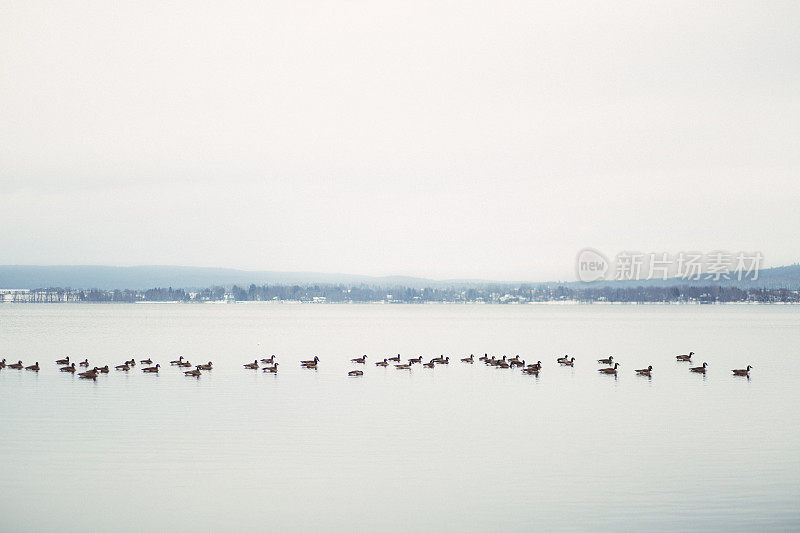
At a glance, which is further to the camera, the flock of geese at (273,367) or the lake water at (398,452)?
the flock of geese at (273,367)

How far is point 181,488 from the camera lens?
52.8 ft

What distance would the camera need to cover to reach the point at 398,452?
19766 millimetres

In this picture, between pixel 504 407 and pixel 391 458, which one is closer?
pixel 391 458

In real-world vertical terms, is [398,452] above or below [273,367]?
above

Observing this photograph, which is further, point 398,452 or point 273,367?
point 273,367

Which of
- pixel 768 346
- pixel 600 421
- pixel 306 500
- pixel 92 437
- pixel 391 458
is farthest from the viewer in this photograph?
pixel 768 346

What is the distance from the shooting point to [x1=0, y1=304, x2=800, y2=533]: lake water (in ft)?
47.6

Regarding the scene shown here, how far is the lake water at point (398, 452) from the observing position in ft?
47.6

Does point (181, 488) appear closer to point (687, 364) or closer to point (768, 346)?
point (687, 364)

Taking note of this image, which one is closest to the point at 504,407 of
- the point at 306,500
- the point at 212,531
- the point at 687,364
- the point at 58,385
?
the point at 306,500

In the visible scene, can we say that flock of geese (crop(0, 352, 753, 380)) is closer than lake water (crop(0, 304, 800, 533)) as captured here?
No

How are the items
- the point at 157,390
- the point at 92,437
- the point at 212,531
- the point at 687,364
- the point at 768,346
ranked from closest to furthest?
the point at 212,531
the point at 92,437
the point at 157,390
the point at 687,364
the point at 768,346

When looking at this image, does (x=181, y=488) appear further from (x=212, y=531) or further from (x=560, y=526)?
(x=560, y=526)

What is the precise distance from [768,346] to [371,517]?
179 feet
